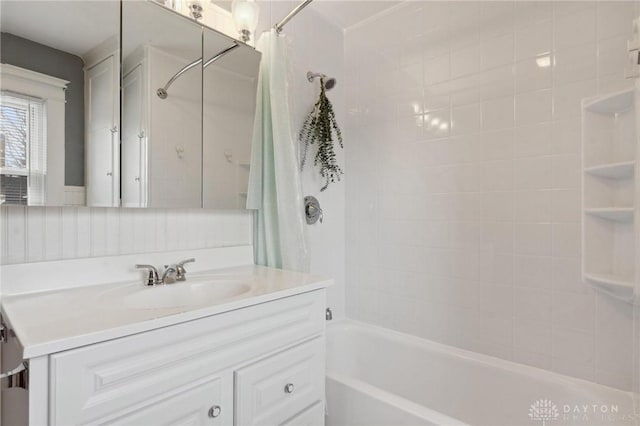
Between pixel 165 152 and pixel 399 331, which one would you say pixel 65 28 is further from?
pixel 399 331

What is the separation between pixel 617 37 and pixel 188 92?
171 cm

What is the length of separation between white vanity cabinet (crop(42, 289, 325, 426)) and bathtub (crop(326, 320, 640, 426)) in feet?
0.74

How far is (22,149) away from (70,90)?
0.24 metres

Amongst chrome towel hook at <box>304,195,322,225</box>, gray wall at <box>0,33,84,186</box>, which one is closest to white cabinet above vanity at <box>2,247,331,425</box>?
gray wall at <box>0,33,84,186</box>

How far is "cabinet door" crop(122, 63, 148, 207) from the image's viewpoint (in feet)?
4.02

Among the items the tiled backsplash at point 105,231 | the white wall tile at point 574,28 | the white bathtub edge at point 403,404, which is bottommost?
the white bathtub edge at point 403,404

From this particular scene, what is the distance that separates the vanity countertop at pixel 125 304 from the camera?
0.70 metres

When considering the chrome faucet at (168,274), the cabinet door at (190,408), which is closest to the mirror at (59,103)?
the chrome faucet at (168,274)

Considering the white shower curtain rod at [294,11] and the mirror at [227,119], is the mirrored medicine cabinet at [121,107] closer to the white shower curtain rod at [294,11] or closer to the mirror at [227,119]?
the mirror at [227,119]

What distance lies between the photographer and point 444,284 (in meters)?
1.76

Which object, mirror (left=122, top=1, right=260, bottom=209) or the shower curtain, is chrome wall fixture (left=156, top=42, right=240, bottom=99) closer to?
mirror (left=122, top=1, right=260, bottom=209)

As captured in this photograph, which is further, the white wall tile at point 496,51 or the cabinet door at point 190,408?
the white wall tile at point 496,51

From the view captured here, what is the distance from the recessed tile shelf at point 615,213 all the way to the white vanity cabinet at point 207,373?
3.43 feet

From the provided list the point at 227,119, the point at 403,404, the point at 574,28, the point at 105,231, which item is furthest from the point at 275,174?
the point at 574,28
